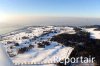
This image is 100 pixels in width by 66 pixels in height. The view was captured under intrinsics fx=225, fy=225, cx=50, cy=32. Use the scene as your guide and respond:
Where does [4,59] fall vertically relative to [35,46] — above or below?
above

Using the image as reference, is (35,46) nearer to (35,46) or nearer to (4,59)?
(35,46)

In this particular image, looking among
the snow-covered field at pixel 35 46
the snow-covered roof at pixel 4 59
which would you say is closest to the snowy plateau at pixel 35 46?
the snow-covered field at pixel 35 46

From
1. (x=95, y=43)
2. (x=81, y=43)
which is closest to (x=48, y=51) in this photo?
(x=81, y=43)

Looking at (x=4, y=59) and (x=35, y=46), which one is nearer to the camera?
(x=4, y=59)

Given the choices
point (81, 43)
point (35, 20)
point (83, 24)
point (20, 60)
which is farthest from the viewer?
point (83, 24)

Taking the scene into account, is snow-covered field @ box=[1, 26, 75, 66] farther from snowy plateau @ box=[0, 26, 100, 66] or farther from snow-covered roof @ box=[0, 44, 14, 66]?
snow-covered roof @ box=[0, 44, 14, 66]

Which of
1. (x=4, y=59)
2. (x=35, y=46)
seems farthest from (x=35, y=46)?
(x=4, y=59)

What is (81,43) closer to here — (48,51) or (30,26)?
(48,51)

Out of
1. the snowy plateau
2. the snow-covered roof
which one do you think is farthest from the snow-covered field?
the snow-covered roof
